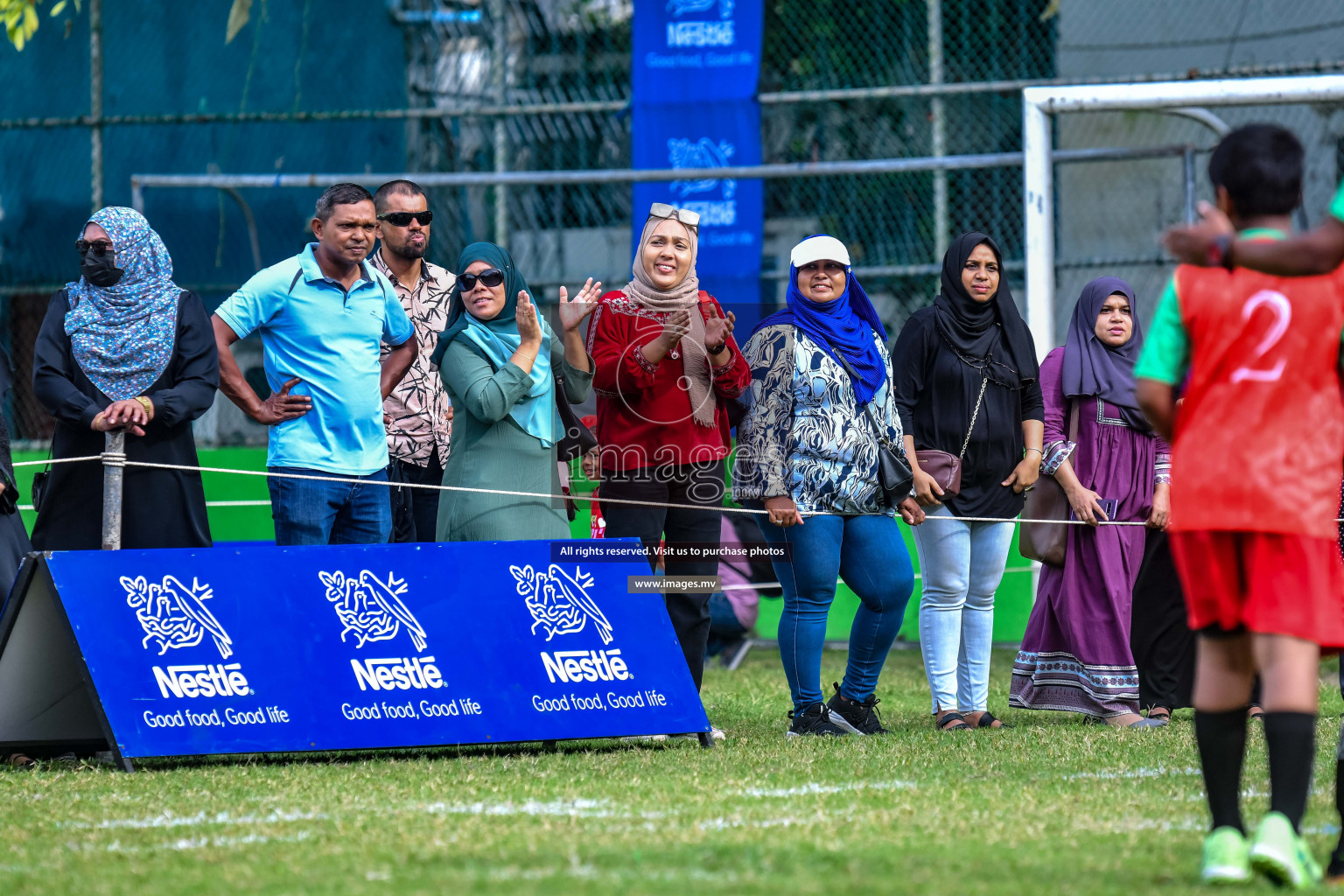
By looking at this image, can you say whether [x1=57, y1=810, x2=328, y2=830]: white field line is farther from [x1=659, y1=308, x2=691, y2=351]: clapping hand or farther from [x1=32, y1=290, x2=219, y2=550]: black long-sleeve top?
[x1=659, y1=308, x2=691, y2=351]: clapping hand

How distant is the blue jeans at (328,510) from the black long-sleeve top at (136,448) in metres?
0.34

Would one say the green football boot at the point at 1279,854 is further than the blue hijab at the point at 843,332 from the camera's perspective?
No

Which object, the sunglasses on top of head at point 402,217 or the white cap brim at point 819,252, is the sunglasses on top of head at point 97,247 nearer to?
the sunglasses on top of head at point 402,217

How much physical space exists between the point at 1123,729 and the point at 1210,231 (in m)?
3.33

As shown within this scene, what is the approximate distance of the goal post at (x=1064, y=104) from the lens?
902 centimetres

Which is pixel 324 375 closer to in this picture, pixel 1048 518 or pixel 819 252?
pixel 819 252

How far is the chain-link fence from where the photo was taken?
36.8ft

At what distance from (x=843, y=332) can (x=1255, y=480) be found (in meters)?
2.87

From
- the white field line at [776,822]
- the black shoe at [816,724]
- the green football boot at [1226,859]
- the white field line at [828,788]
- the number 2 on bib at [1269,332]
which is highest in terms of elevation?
the number 2 on bib at [1269,332]

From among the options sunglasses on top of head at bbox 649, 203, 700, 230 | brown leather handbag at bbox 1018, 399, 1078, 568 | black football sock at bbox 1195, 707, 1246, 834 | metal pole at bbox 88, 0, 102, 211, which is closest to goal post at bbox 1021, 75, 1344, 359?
brown leather handbag at bbox 1018, 399, 1078, 568

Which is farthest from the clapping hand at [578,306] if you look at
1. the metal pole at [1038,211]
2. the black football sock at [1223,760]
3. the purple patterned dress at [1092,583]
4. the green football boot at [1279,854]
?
the metal pole at [1038,211]

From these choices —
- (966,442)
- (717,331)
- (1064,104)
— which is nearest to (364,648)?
(717,331)

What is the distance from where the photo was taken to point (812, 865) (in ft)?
12.9

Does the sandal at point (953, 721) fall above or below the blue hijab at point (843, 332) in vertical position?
below
